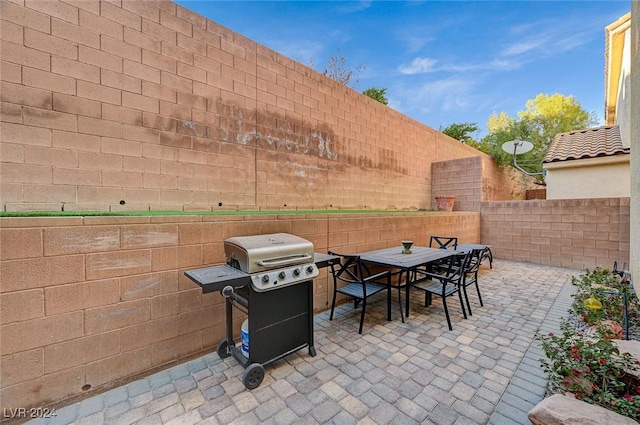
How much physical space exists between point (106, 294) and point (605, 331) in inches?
163

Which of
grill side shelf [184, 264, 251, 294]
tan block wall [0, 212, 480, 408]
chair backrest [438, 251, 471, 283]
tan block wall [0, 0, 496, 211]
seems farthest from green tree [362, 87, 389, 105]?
grill side shelf [184, 264, 251, 294]

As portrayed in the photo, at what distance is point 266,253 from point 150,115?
236 cm

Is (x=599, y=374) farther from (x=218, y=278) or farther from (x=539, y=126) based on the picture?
(x=539, y=126)

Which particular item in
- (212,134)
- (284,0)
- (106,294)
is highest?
(284,0)

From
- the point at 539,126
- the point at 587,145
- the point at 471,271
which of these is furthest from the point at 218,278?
the point at 539,126

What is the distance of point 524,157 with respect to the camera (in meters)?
10.9

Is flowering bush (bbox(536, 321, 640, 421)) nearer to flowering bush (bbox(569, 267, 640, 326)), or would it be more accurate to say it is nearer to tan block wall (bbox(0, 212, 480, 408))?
flowering bush (bbox(569, 267, 640, 326))

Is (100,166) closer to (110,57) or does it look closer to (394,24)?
(110,57)

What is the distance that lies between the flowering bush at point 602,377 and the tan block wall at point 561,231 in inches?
219

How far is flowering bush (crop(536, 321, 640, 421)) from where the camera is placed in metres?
1.57

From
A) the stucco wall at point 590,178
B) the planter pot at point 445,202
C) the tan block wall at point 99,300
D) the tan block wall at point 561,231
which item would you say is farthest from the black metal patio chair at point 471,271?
the stucco wall at point 590,178

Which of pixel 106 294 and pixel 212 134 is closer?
pixel 106 294

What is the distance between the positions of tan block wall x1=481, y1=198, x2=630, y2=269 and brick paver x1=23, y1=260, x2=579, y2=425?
4121mm

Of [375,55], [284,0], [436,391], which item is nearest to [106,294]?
[436,391]
